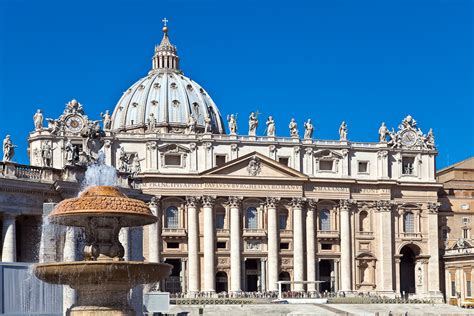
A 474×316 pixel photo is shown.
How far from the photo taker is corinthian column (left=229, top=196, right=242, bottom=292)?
102 m

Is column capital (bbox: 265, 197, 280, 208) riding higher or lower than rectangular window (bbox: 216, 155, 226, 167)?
lower

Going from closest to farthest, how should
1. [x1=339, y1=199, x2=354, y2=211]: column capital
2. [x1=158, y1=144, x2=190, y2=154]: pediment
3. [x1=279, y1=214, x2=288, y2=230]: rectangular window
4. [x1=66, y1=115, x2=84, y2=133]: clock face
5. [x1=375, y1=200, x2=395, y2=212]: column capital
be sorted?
[x1=66, y1=115, x2=84, y2=133]: clock face → [x1=158, y1=144, x2=190, y2=154]: pediment → [x1=279, y1=214, x2=288, y2=230]: rectangular window → [x1=339, y1=199, x2=354, y2=211]: column capital → [x1=375, y1=200, x2=395, y2=212]: column capital

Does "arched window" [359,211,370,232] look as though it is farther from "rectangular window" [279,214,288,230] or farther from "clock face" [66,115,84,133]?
"clock face" [66,115,84,133]

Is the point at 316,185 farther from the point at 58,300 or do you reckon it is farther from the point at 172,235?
the point at 58,300

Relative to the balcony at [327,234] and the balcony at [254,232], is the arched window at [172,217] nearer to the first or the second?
the balcony at [254,232]

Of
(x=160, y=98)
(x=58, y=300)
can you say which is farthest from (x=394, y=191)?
(x=58, y=300)

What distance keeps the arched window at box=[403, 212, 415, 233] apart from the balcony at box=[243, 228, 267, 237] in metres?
15.7

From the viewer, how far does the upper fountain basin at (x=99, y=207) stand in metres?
25.9

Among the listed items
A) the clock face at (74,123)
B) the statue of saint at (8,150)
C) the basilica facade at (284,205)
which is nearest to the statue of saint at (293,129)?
the basilica facade at (284,205)

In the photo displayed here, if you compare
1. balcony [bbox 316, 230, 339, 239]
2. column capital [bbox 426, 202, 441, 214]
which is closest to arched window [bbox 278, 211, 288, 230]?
balcony [bbox 316, 230, 339, 239]

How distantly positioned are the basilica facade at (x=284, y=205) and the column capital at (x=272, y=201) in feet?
0.32

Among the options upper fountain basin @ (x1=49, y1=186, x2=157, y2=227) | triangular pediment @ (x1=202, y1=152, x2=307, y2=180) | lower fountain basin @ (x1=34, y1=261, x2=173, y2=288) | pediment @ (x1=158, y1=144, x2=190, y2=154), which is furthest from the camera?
triangular pediment @ (x1=202, y1=152, x2=307, y2=180)

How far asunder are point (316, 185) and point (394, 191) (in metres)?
8.83

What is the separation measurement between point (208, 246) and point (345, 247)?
47.2 ft
